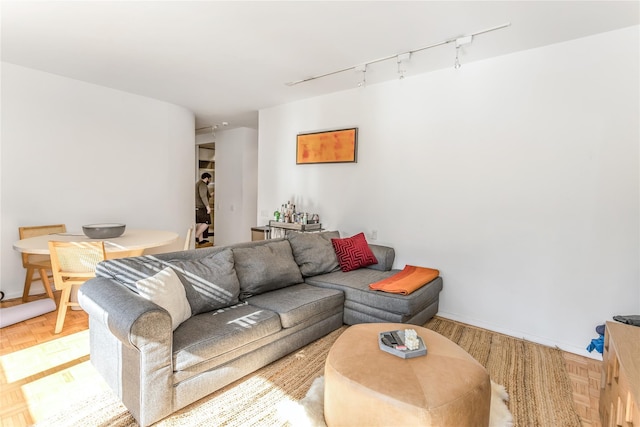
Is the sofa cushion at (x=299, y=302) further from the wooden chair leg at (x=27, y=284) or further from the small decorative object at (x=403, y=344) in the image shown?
the wooden chair leg at (x=27, y=284)

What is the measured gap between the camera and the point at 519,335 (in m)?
2.94

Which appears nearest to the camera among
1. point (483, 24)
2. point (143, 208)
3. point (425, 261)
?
point (483, 24)

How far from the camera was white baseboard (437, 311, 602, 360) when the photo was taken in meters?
2.64

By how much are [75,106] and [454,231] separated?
4.72 m

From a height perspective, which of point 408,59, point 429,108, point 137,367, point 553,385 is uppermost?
point 408,59

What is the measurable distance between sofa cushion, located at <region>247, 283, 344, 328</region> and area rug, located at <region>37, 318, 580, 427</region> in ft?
0.91

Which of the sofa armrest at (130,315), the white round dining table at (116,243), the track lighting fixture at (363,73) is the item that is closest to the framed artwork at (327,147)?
the track lighting fixture at (363,73)

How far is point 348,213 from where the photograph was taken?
411 cm

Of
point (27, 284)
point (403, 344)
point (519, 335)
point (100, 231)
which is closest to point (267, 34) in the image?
point (100, 231)

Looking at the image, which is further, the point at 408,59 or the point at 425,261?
the point at 425,261

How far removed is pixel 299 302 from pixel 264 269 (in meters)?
0.46

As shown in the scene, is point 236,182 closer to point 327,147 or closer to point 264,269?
point 327,147

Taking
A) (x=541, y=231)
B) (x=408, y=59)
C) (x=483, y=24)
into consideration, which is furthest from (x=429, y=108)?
(x=541, y=231)

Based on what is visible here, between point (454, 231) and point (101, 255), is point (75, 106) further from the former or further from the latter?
point (454, 231)
